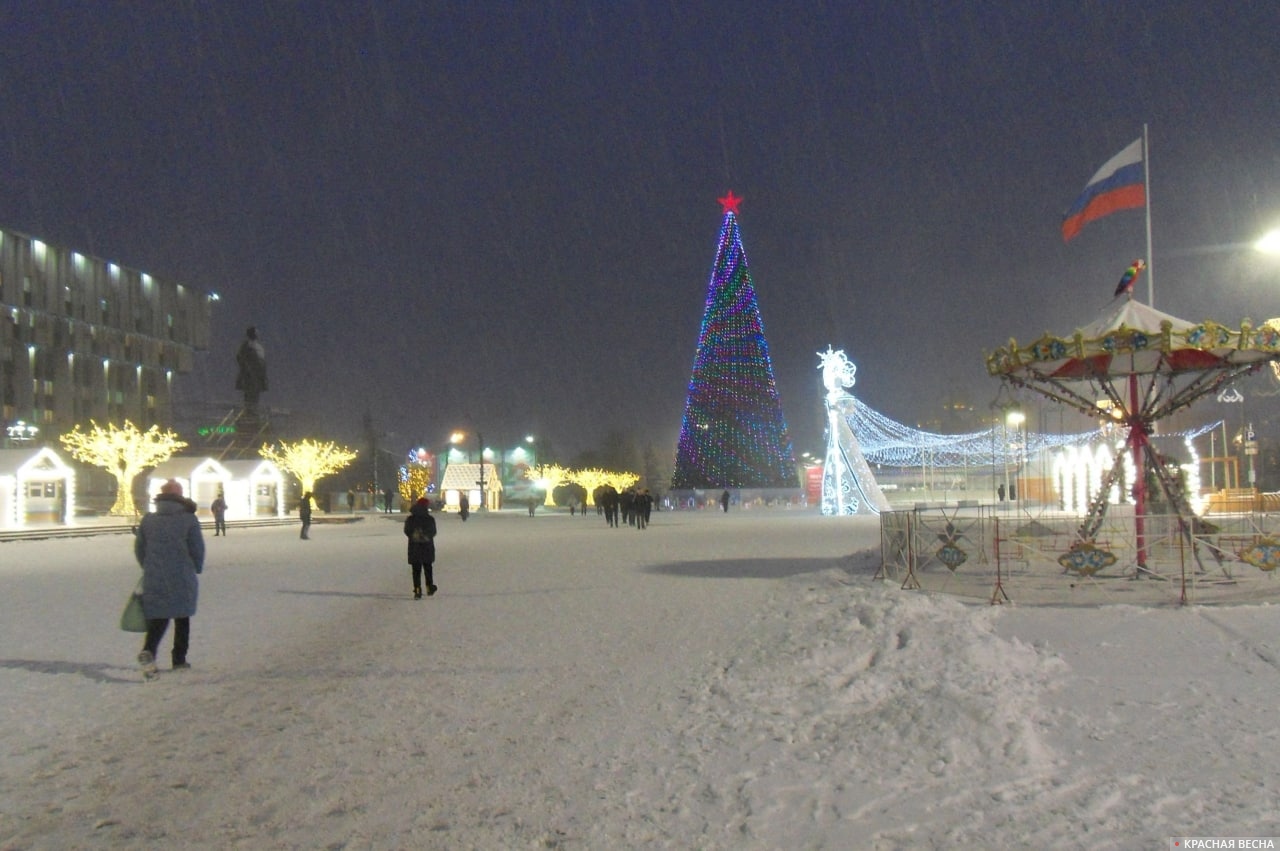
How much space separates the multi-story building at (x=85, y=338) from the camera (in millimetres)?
67812

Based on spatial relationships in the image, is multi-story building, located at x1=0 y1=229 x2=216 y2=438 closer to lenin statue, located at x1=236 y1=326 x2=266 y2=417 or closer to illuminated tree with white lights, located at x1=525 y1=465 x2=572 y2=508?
lenin statue, located at x1=236 y1=326 x2=266 y2=417

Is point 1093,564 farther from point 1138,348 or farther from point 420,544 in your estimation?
point 420,544

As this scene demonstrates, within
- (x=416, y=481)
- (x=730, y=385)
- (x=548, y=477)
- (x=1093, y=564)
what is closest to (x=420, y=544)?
(x=1093, y=564)

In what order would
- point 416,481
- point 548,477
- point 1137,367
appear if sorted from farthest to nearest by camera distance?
point 548,477
point 416,481
point 1137,367

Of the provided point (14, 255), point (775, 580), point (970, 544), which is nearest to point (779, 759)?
point (775, 580)

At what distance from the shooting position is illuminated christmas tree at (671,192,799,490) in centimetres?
4972

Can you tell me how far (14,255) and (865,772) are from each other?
75.7m

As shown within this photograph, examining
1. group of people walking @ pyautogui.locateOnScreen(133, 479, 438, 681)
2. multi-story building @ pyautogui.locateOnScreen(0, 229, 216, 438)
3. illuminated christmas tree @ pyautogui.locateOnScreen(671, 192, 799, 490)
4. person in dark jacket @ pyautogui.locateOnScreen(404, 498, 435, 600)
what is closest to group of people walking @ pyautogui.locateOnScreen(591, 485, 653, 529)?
illuminated christmas tree @ pyautogui.locateOnScreen(671, 192, 799, 490)

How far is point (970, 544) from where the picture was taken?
600 inches

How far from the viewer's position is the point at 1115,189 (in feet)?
65.2

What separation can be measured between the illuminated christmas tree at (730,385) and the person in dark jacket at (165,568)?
139 feet

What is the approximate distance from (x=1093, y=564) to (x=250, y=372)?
65.3m

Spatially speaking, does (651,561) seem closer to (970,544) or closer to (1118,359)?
Result: (970,544)

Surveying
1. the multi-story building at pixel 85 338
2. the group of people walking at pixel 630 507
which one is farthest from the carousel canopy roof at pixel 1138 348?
the multi-story building at pixel 85 338
